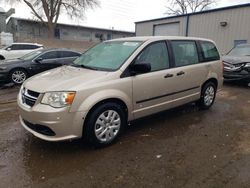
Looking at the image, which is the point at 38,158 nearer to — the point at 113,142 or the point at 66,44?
the point at 113,142

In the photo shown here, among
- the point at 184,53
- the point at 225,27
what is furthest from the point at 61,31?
the point at 184,53

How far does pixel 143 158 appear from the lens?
3.35 meters

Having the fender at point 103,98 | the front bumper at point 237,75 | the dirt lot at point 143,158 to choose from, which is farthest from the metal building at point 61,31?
the fender at point 103,98

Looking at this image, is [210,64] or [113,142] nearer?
[113,142]

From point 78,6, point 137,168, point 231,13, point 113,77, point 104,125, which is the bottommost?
point 137,168

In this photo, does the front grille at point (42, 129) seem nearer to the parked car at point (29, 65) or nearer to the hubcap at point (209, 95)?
the hubcap at point (209, 95)

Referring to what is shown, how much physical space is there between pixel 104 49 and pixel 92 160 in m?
2.21

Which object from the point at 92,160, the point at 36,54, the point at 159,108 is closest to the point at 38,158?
the point at 92,160

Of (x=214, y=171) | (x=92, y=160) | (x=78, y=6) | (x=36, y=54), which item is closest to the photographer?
(x=214, y=171)

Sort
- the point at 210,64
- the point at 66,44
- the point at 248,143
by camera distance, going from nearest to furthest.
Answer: the point at 248,143 → the point at 210,64 → the point at 66,44

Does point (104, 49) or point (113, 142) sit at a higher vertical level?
point (104, 49)

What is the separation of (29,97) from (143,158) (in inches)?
74.6

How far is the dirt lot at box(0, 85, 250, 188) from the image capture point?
9.29 feet

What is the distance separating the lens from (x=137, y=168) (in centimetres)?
309
